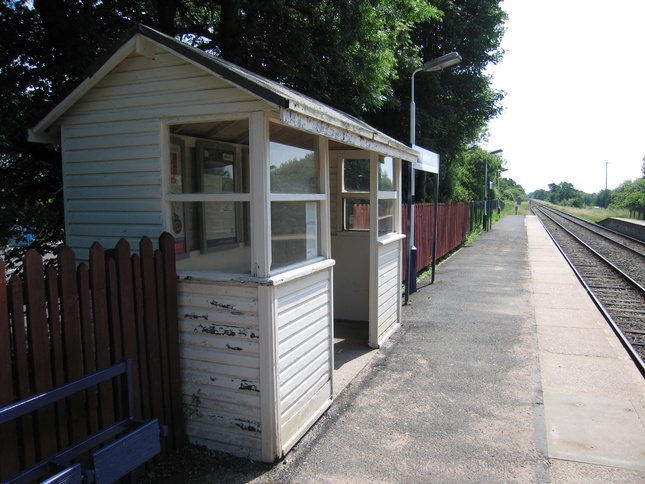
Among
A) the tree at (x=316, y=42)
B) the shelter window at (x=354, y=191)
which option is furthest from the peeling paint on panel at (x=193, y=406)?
the tree at (x=316, y=42)

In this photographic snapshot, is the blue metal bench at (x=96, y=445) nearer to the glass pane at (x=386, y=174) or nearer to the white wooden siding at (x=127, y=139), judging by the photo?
the white wooden siding at (x=127, y=139)

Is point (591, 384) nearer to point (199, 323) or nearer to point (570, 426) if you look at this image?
point (570, 426)

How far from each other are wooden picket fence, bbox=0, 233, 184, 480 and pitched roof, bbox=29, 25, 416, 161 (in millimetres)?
1244

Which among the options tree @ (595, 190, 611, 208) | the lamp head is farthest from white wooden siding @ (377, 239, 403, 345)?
tree @ (595, 190, 611, 208)

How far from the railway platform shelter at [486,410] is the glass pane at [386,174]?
217 cm

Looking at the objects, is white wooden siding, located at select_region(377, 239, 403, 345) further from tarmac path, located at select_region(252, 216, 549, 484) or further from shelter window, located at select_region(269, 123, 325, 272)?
shelter window, located at select_region(269, 123, 325, 272)

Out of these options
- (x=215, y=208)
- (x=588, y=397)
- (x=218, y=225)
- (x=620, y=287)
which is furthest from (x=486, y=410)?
(x=620, y=287)

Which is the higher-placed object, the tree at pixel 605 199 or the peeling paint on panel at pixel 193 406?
the tree at pixel 605 199

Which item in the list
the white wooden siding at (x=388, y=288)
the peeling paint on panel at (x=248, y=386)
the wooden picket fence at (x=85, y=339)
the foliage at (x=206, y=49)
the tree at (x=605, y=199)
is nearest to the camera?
the wooden picket fence at (x=85, y=339)

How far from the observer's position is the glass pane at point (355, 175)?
284 inches

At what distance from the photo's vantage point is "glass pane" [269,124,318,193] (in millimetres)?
3751

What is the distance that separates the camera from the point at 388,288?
6.79m

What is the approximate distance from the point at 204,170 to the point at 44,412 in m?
2.47

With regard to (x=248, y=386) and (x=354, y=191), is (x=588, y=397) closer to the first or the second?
(x=248, y=386)
